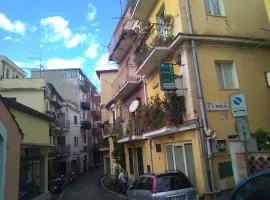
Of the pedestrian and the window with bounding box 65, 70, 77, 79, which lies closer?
the pedestrian

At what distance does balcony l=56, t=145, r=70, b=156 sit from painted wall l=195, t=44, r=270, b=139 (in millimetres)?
32731

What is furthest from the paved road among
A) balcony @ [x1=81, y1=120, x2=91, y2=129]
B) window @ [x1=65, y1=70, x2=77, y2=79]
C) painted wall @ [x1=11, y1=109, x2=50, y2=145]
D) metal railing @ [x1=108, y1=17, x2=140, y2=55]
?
window @ [x1=65, y1=70, x2=77, y2=79]

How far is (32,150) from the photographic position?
73.3 ft

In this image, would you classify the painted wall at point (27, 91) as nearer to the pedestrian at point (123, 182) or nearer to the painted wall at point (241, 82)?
the pedestrian at point (123, 182)

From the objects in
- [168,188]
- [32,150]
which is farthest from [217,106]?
[32,150]

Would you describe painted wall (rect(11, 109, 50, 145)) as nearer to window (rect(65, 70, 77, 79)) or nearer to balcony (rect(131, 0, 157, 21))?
balcony (rect(131, 0, 157, 21))

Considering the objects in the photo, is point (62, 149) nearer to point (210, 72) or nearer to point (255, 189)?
point (210, 72)

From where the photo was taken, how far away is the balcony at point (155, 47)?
14608 mm

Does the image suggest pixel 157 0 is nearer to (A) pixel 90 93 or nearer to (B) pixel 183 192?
(B) pixel 183 192

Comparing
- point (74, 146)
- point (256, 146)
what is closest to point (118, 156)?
point (256, 146)

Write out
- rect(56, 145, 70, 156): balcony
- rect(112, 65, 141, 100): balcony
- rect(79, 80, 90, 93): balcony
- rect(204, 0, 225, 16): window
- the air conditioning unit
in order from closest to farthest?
the air conditioning unit
rect(204, 0, 225, 16): window
rect(112, 65, 141, 100): balcony
rect(56, 145, 70, 156): balcony
rect(79, 80, 90, 93): balcony

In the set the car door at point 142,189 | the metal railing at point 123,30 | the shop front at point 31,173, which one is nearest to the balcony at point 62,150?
the shop front at point 31,173

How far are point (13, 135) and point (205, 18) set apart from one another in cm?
933

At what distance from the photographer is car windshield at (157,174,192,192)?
11.2 metres
